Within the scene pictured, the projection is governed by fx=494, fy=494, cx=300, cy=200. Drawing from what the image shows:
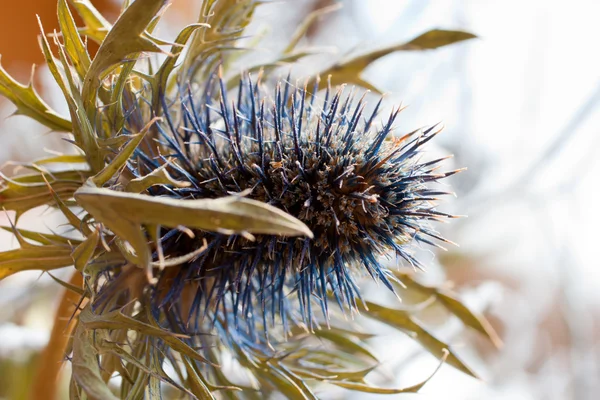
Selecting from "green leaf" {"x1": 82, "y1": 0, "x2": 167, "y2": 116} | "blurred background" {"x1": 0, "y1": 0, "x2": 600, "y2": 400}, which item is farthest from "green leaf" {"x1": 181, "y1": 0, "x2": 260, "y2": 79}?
"blurred background" {"x1": 0, "y1": 0, "x2": 600, "y2": 400}

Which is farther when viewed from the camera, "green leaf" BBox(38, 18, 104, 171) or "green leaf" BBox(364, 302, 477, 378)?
"green leaf" BBox(364, 302, 477, 378)

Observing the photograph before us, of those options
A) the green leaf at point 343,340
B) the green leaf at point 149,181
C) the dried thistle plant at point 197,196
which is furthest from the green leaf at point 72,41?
the green leaf at point 343,340

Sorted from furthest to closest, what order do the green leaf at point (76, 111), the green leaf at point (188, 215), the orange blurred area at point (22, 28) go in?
the orange blurred area at point (22, 28), the green leaf at point (76, 111), the green leaf at point (188, 215)

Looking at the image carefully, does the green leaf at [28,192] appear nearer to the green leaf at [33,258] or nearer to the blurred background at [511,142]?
the green leaf at [33,258]

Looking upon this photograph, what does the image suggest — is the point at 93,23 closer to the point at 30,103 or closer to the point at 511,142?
the point at 30,103

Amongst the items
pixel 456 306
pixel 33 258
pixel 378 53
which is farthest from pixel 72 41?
pixel 456 306

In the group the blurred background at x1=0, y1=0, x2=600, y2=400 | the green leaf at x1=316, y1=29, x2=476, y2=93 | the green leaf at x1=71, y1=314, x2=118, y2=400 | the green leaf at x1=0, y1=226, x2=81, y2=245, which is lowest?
the green leaf at x1=71, y1=314, x2=118, y2=400

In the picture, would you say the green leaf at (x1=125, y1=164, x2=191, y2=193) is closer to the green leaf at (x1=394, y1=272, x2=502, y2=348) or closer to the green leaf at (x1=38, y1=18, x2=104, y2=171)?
the green leaf at (x1=38, y1=18, x2=104, y2=171)
